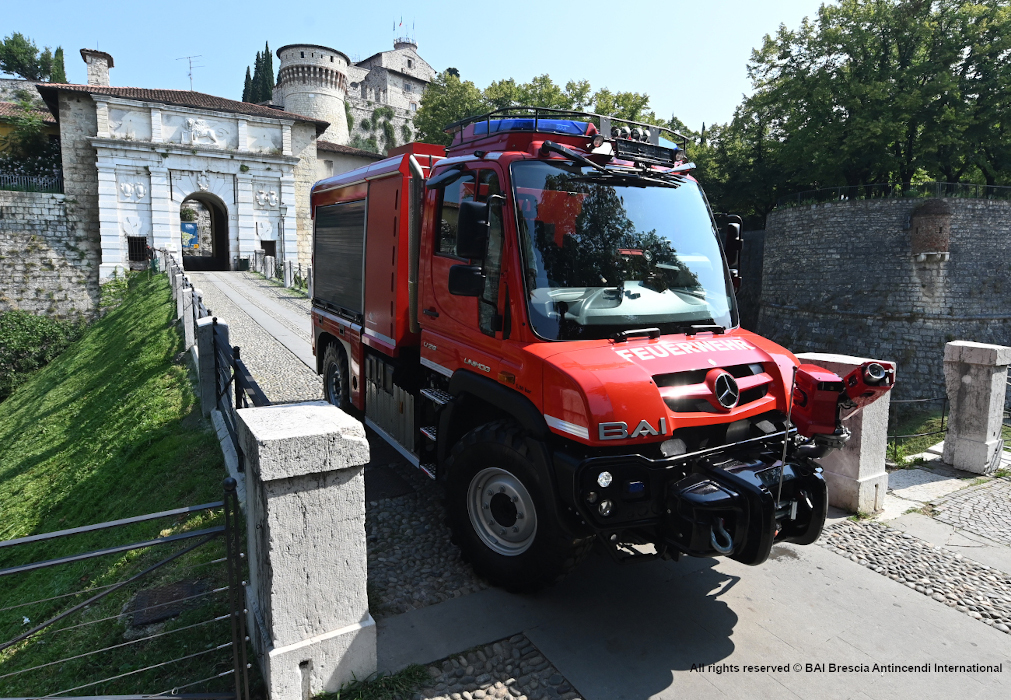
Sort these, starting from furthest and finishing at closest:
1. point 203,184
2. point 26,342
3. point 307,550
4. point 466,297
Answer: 1. point 203,184
2. point 26,342
3. point 466,297
4. point 307,550

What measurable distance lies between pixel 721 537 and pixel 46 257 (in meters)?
39.0

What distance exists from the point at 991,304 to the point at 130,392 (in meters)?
31.5

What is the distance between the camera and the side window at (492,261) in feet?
14.2

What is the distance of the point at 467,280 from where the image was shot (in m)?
4.28

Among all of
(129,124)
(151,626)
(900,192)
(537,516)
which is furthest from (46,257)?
(900,192)

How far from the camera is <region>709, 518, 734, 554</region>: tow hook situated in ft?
11.6

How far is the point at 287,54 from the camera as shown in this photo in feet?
174

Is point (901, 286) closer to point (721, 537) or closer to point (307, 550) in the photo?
point (721, 537)

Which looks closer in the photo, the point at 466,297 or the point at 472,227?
the point at 472,227

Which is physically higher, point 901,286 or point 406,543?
point 901,286

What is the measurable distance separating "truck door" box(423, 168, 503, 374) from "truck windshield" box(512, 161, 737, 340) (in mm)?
270

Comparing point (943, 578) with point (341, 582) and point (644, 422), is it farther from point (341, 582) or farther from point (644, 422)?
point (341, 582)

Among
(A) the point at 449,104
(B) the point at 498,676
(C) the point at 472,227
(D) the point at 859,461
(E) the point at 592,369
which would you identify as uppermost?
(A) the point at 449,104

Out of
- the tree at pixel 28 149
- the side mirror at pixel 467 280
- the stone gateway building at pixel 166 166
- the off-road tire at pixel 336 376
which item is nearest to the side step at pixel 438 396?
the side mirror at pixel 467 280
